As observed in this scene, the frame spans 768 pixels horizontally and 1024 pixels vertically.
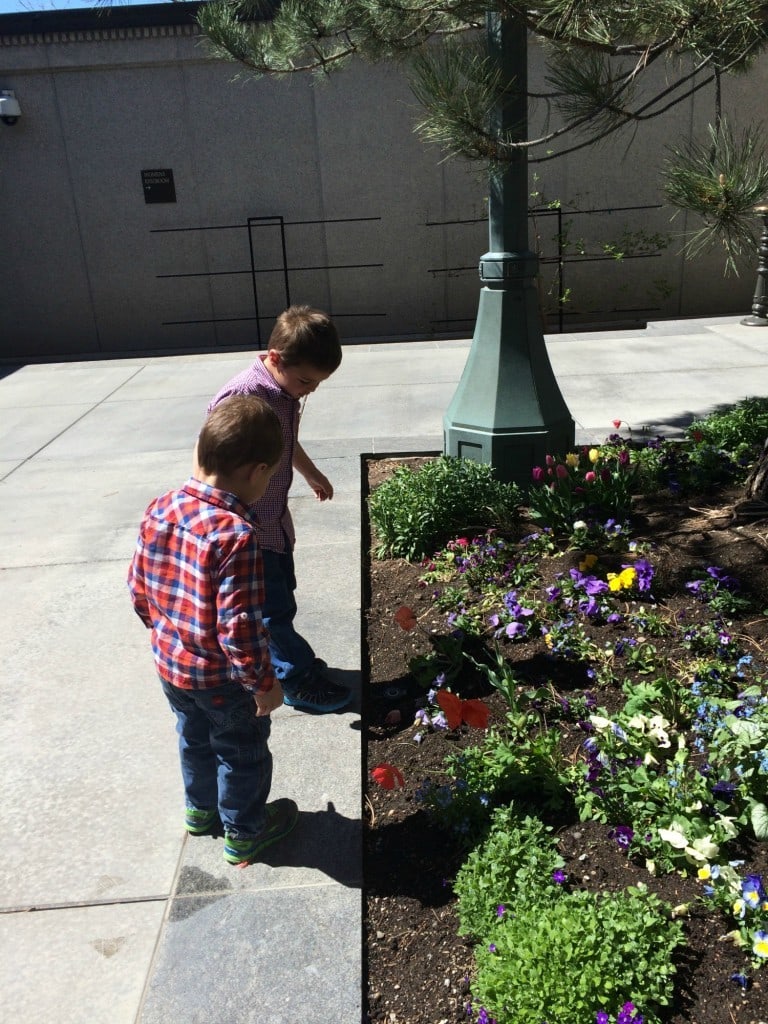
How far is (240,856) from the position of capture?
235 centimetres

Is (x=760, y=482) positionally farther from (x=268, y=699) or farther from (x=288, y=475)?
(x=268, y=699)

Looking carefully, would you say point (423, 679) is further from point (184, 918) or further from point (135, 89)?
point (135, 89)

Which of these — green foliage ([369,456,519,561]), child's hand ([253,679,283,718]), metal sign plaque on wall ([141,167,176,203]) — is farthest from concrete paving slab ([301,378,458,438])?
metal sign plaque on wall ([141,167,176,203])

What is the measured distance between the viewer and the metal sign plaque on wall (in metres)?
11.4

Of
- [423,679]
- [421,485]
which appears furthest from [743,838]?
[421,485]

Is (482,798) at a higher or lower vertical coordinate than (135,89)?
lower

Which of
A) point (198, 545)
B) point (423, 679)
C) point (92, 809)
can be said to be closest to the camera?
point (198, 545)

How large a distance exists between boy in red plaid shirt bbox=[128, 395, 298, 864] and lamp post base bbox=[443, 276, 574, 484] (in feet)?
7.88

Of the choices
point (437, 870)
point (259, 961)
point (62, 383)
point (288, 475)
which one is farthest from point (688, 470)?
point (62, 383)

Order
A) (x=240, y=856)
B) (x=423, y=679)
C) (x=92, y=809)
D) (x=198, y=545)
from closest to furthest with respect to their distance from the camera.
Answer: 1. (x=198, y=545)
2. (x=240, y=856)
3. (x=92, y=809)
4. (x=423, y=679)

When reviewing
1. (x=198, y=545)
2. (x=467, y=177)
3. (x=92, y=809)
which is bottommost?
(x=92, y=809)

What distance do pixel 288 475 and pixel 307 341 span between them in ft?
1.54

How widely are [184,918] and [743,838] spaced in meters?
1.39

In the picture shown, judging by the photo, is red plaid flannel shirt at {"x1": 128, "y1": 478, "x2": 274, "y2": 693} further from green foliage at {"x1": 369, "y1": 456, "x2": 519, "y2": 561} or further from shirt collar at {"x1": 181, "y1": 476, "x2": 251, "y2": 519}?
green foliage at {"x1": 369, "y1": 456, "x2": 519, "y2": 561}
